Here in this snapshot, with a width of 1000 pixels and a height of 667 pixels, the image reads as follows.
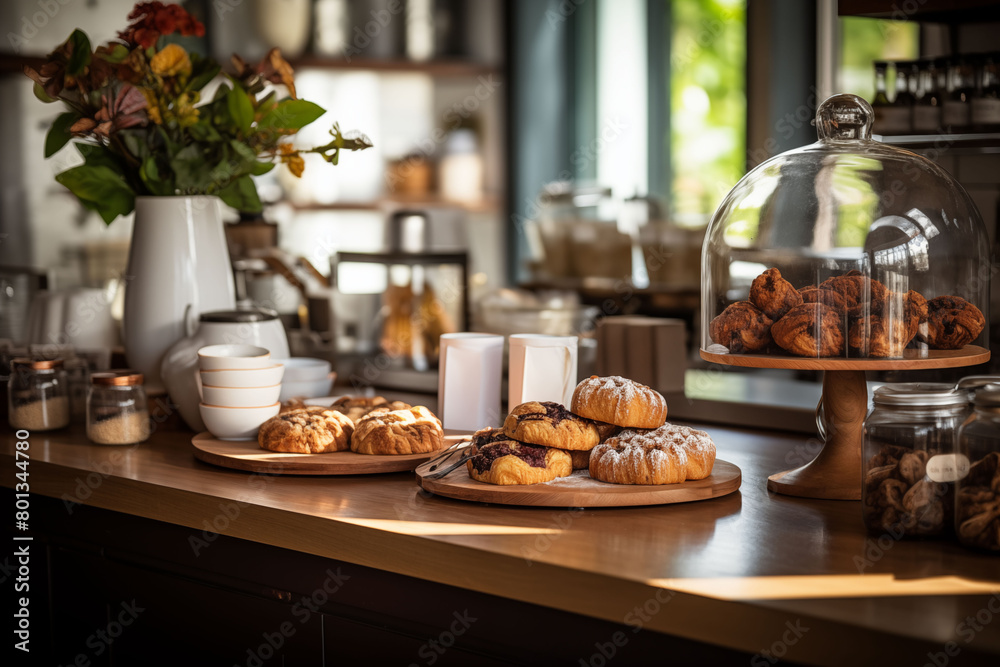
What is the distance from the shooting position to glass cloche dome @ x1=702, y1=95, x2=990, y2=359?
131 cm

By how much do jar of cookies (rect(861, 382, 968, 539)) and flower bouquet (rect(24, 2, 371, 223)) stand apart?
41.5 inches

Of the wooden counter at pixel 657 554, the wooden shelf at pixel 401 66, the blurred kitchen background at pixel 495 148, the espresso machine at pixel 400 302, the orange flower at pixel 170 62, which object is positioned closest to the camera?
the wooden counter at pixel 657 554

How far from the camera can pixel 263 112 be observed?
75.5 inches

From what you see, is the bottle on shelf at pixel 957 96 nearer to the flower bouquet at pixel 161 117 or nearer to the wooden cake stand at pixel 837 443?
the wooden cake stand at pixel 837 443

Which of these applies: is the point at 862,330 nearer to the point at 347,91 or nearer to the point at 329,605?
the point at 329,605

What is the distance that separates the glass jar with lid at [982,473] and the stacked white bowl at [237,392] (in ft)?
3.23

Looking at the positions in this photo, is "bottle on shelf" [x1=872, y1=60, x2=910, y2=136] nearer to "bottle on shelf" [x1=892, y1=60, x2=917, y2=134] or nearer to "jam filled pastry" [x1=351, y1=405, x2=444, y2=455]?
"bottle on shelf" [x1=892, y1=60, x2=917, y2=134]

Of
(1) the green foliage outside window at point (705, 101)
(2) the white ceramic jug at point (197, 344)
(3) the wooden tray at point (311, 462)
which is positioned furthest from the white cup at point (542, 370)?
(1) the green foliage outside window at point (705, 101)

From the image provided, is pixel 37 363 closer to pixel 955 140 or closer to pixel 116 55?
pixel 116 55

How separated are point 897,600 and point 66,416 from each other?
1425 mm

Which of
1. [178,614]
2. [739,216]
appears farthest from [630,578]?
[178,614]

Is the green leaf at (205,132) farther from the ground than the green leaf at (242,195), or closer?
farther from the ground

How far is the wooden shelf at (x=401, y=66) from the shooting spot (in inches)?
186

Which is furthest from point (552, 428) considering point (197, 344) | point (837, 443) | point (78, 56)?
point (78, 56)
